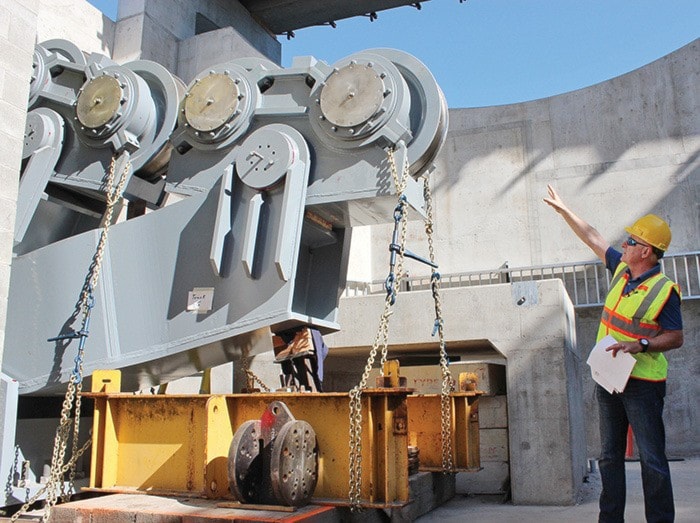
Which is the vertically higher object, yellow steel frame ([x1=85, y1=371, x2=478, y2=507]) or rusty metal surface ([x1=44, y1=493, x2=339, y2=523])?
yellow steel frame ([x1=85, y1=371, x2=478, y2=507])

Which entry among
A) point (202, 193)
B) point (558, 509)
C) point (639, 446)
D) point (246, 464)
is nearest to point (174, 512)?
point (246, 464)

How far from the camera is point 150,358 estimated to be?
4727mm

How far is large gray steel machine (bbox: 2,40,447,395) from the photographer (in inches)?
177

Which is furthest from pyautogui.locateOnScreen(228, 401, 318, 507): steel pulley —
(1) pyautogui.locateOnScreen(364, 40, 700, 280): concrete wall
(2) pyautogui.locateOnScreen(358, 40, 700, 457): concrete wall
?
(1) pyautogui.locateOnScreen(364, 40, 700, 280): concrete wall

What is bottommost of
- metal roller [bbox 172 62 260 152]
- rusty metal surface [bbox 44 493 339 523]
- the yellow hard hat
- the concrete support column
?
rusty metal surface [bbox 44 493 339 523]

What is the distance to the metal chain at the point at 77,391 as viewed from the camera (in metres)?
4.16

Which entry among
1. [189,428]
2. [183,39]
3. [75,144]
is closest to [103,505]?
[189,428]

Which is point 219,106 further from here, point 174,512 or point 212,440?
point 174,512

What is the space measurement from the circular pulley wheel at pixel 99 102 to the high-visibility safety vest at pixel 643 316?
3776 mm

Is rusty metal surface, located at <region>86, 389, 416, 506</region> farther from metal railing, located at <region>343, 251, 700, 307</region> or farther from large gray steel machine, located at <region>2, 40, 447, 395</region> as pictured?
metal railing, located at <region>343, 251, 700, 307</region>

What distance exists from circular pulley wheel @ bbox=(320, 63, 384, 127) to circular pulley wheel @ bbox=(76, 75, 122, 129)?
169 cm

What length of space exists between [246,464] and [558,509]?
11.3ft

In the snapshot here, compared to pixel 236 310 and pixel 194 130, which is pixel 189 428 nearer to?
pixel 236 310

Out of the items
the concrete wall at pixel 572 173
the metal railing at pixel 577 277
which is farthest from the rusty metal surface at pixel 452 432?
the concrete wall at pixel 572 173
